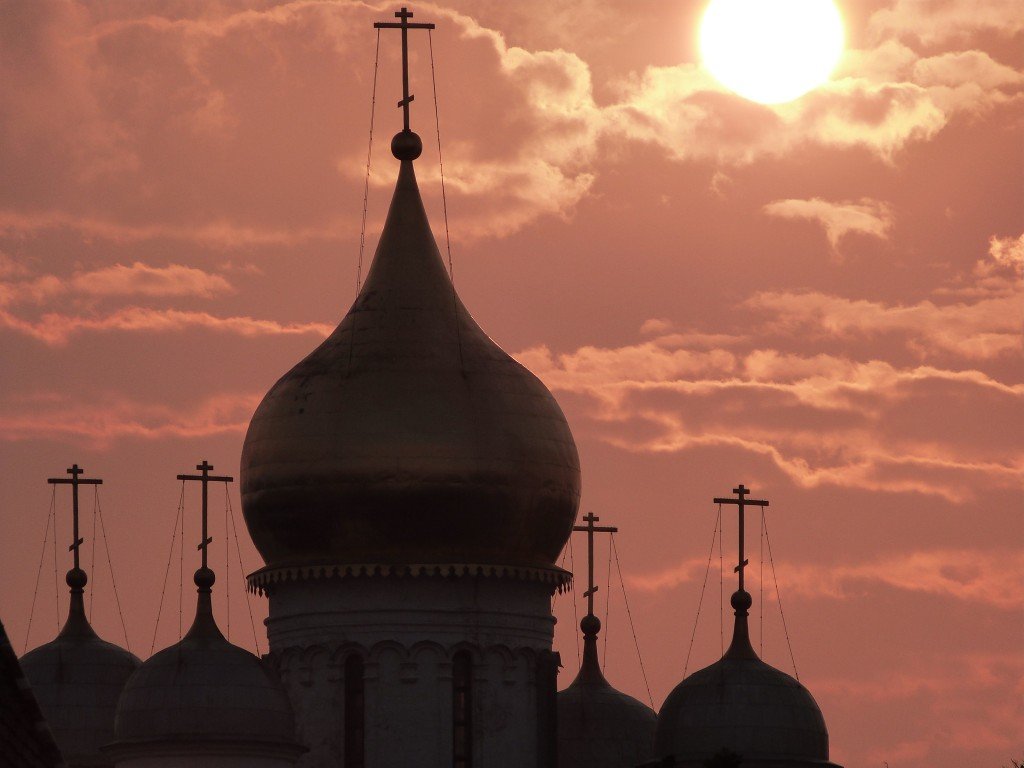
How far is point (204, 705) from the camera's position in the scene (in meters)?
40.8

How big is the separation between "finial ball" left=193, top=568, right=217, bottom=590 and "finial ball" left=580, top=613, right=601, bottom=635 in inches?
325

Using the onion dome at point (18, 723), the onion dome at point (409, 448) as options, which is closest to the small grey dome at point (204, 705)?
the onion dome at point (409, 448)

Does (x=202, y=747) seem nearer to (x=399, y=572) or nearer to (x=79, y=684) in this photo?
(x=399, y=572)

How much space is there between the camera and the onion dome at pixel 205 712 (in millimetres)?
40750

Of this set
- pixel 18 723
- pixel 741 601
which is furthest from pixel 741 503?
pixel 18 723

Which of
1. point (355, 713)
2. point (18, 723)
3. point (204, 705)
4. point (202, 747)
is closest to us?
point (18, 723)

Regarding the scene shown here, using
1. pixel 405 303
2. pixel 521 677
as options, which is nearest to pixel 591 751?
pixel 521 677

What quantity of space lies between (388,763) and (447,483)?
12.6ft

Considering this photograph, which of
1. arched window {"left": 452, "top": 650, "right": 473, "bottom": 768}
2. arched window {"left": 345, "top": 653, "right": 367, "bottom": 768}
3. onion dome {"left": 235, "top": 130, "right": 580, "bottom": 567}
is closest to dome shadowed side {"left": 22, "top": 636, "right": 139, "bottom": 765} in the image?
onion dome {"left": 235, "top": 130, "right": 580, "bottom": 567}

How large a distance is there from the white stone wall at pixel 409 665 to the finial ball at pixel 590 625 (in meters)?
5.35

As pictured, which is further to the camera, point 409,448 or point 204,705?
point 409,448

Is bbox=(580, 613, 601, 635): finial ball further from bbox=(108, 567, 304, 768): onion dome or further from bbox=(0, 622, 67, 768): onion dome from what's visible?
A: bbox=(0, 622, 67, 768): onion dome

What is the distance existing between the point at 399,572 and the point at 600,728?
6.02 metres

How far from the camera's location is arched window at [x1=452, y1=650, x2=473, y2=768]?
4312 centimetres
